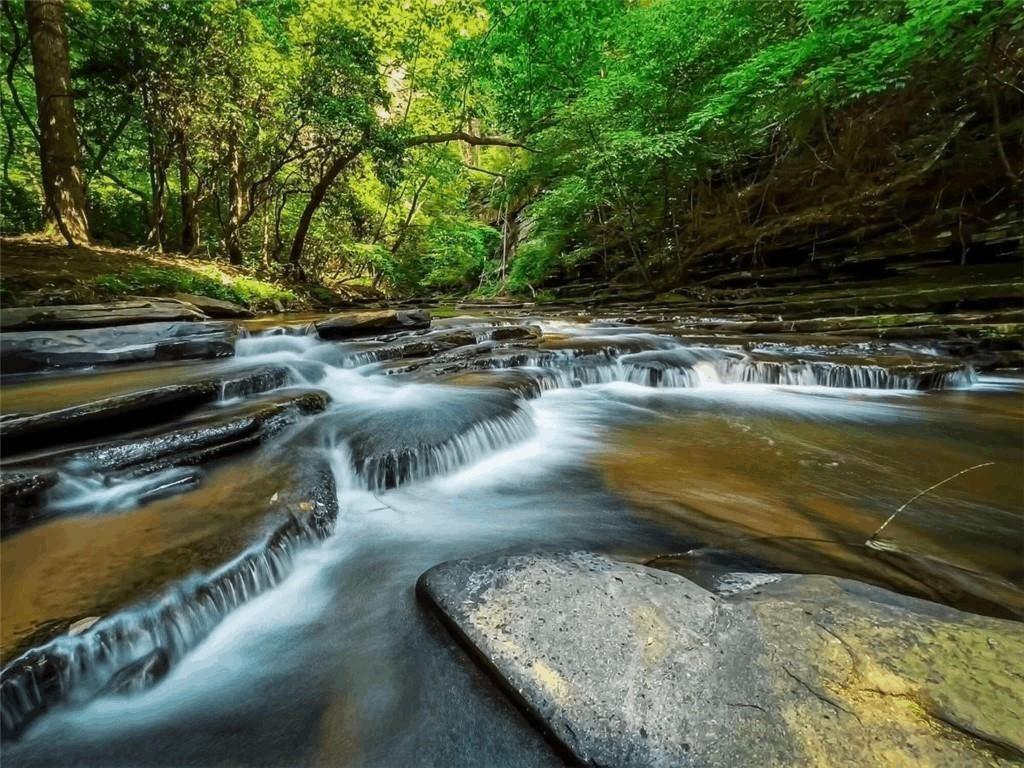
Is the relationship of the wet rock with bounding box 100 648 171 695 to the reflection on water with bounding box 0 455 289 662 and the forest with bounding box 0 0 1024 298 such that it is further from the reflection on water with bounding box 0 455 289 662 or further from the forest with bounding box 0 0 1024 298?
the forest with bounding box 0 0 1024 298

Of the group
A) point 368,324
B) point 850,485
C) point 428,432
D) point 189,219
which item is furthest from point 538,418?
point 189,219

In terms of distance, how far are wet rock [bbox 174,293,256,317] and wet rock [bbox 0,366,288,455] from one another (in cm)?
565

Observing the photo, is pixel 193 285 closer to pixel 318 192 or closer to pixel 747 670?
pixel 318 192

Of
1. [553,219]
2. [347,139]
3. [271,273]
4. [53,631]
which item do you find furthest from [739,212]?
[53,631]

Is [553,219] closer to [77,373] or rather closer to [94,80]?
[94,80]

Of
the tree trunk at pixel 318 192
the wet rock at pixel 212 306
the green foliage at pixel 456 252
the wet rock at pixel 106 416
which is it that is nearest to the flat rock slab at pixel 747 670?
the wet rock at pixel 106 416

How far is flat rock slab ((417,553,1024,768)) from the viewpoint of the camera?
44.4 inches

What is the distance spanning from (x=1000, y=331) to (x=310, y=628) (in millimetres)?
8894

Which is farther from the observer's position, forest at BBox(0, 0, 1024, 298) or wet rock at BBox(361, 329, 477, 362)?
forest at BBox(0, 0, 1024, 298)

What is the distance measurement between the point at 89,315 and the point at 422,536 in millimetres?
6693

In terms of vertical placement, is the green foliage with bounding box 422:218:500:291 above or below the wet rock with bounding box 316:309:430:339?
above

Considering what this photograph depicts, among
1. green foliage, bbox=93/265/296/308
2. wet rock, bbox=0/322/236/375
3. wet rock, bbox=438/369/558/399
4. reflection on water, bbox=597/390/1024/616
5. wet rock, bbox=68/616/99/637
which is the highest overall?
green foliage, bbox=93/265/296/308

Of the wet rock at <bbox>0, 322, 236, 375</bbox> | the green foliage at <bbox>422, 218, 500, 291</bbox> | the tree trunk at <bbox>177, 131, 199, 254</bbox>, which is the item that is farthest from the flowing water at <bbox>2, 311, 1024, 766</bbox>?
the green foliage at <bbox>422, 218, 500, 291</bbox>

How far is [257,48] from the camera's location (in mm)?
9344
